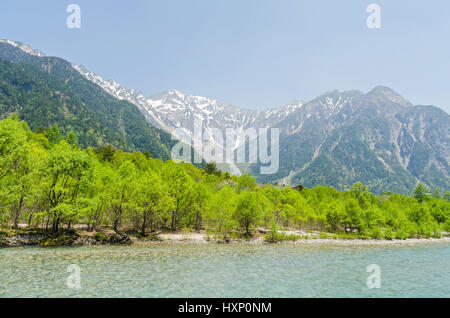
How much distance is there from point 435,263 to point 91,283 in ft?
158

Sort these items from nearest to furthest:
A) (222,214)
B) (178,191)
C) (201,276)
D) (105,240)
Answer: (201,276), (105,240), (222,214), (178,191)

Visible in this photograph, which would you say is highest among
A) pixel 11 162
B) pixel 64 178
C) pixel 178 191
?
pixel 11 162

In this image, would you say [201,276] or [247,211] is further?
[247,211]

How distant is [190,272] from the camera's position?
1105 inches

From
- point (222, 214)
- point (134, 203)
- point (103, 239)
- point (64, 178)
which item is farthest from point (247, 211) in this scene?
point (64, 178)

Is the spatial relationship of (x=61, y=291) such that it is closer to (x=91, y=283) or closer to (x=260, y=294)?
(x=91, y=283)

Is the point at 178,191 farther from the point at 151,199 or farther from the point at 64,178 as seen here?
the point at 64,178

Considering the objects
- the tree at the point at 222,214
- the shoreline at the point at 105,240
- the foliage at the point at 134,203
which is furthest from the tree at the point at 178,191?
the tree at the point at 222,214

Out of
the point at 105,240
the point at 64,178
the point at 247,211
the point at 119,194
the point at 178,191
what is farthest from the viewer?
the point at 247,211

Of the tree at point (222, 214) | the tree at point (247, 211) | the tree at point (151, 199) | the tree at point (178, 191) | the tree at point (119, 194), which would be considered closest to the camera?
the tree at point (119, 194)

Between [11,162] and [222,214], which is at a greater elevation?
[11,162]

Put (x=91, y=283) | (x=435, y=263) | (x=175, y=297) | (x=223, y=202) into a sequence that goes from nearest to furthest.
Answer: (x=175, y=297) < (x=91, y=283) < (x=435, y=263) < (x=223, y=202)

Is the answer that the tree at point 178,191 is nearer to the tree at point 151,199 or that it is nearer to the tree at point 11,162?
the tree at point 151,199
